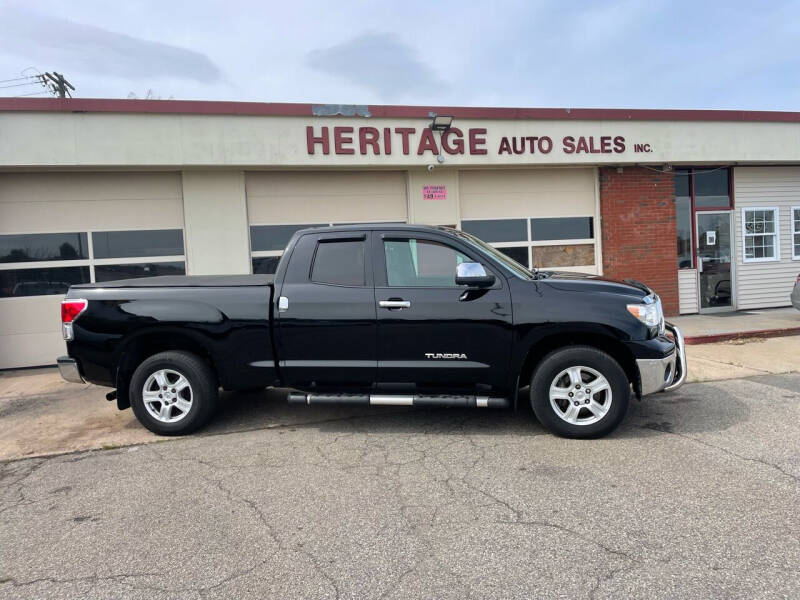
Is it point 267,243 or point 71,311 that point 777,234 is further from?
point 71,311

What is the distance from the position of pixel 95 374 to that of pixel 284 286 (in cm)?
202

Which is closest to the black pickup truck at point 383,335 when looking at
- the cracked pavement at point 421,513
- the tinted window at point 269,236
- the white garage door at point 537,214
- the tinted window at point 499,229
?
the cracked pavement at point 421,513

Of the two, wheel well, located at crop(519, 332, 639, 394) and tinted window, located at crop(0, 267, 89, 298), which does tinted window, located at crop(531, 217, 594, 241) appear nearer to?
wheel well, located at crop(519, 332, 639, 394)

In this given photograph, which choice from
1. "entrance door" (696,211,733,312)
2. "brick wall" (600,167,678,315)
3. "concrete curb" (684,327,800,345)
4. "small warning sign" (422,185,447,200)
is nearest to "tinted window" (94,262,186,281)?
"small warning sign" (422,185,447,200)

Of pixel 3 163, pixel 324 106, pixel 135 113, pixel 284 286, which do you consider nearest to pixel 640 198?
pixel 324 106

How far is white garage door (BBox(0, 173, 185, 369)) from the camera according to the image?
8992 mm

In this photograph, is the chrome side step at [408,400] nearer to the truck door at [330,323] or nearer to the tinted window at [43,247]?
the truck door at [330,323]

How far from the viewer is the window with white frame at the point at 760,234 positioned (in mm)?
11773

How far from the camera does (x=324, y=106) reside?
934 centimetres

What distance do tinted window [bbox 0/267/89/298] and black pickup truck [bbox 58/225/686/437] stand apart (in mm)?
4845

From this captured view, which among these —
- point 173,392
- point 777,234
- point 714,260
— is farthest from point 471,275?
point 777,234

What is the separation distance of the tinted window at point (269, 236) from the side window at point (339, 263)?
195 inches

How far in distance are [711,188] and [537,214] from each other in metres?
4.18

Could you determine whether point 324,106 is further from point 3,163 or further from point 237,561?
point 237,561
